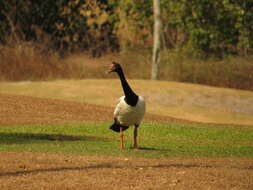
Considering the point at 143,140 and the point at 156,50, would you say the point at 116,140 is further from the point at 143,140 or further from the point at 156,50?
the point at 156,50

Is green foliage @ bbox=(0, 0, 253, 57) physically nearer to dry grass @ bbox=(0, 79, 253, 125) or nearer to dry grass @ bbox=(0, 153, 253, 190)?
dry grass @ bbox=(0, 79, 253, 125)

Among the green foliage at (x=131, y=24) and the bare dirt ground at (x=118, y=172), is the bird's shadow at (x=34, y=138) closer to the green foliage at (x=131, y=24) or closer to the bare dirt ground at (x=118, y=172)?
the bare dirt ground at (x=118, y=172)

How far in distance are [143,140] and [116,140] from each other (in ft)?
2.28

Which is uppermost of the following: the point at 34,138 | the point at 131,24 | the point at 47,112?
the point at 131,24

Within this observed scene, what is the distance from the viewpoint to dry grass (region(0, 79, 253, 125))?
24266 millimetres

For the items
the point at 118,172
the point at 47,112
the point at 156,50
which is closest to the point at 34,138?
the point at 118,172

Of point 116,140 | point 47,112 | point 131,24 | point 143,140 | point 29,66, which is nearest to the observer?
point 116,140

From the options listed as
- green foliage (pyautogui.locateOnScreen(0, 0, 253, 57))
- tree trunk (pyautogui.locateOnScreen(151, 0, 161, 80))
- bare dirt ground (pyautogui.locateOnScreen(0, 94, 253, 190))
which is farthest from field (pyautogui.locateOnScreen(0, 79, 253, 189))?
green foliage (pyautogui.locateOnScreen(0, 0, 253, 57))

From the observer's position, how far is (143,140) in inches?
648

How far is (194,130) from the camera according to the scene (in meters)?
18.2

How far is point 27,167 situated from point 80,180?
1.16 metres

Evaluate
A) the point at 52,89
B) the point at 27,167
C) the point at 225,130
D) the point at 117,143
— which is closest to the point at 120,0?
the point at 52,89

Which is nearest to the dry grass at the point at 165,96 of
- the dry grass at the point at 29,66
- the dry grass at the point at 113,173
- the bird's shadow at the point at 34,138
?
the dry grass at the point at 29,66

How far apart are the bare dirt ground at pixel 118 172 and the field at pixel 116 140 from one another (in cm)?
1
